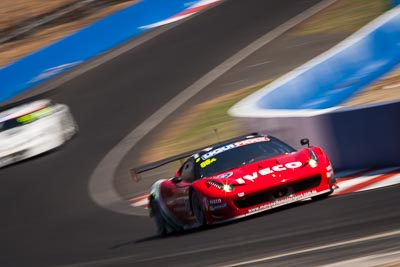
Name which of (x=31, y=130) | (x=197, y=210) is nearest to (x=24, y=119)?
(x=31, y=130)

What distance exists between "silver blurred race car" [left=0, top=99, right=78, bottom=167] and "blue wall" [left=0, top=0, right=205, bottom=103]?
4.54 metres

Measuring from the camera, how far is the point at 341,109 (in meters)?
11.2

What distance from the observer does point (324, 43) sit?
21109 millimetres

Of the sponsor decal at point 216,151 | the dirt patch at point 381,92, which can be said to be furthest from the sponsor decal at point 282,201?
the dirt patch at point 381,92

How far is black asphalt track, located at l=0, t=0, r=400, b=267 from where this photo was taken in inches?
305

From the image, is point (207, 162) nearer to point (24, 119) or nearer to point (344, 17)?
point (24, 119)

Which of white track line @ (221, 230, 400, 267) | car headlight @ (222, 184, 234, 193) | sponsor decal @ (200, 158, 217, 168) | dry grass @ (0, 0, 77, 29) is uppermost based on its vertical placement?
dry grass @ (0, 0, 77, 29)

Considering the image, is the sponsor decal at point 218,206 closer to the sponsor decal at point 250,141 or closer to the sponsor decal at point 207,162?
the sponsor decal at point 207,162

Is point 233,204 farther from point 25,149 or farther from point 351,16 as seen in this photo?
point 351,16

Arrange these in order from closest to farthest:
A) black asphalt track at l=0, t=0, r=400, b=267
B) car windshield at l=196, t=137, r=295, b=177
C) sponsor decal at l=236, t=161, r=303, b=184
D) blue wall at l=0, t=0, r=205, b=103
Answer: black asphalt track at l=0, t=0, r=400, b=267, sponsor decal at l=236, t=161, r=303, b=184, car windshield at l=196, t=137, r=295, b=177, blue wall at l=0, t=0, r=205, b=103

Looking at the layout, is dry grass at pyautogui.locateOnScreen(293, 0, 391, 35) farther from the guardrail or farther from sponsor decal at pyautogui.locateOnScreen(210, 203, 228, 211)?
sponsor decal at pyautogui.locateOnScreen(210, 203, 228, 211)

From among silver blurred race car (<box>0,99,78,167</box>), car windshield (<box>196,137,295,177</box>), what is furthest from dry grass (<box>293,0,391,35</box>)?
car windshield (<box>196,137,295,177</box>)

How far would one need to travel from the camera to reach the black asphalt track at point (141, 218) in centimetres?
774

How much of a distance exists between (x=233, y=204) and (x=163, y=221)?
126 centimetres
